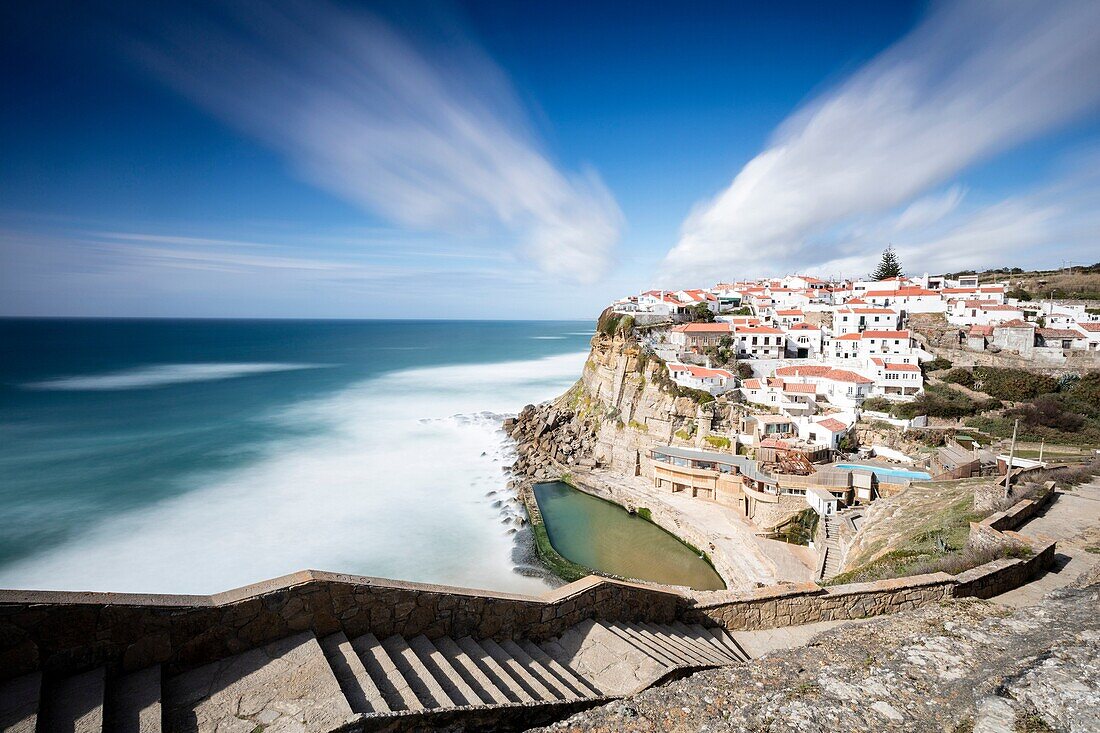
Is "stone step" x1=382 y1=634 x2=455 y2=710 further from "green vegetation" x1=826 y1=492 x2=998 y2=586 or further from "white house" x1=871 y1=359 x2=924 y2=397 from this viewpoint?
"white house" x1=871 y1=359 x2=924 y2=397

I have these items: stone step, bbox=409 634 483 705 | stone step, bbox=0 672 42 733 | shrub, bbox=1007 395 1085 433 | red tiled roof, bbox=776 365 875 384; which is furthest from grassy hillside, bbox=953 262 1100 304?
stone step, bbox=0 672 42 733

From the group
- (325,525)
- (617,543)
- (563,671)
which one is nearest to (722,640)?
(563,671)

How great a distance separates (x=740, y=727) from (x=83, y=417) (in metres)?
53.9

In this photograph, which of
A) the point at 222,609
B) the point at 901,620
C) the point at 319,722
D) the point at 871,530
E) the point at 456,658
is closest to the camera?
the point at 319,722

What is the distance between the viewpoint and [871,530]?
43.7 ft

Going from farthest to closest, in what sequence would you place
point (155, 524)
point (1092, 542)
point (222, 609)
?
point (155, 524), point (1092, 542), point (222, 609)

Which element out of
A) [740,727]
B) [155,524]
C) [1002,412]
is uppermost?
[740,727]

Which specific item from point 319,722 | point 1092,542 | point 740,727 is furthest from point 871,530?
point 319,722

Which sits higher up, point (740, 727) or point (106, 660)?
point (106, 660)

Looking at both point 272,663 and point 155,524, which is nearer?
point 272,663

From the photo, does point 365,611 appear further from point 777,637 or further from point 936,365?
point 936,365

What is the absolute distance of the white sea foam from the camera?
52.5 ft

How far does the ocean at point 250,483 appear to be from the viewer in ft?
54.3

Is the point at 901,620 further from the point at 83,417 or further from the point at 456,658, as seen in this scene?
the point at 83,417
